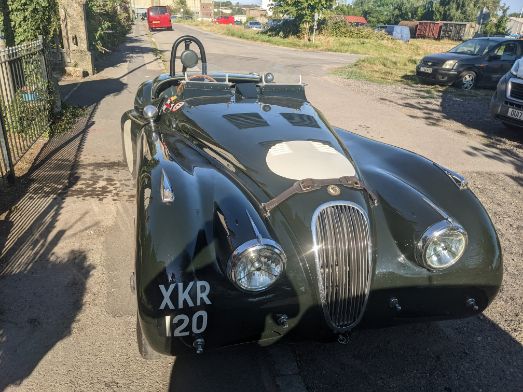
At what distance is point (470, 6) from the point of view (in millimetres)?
63750

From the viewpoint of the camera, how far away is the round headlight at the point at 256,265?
2.19 metres

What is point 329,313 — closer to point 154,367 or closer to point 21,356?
point 154,367

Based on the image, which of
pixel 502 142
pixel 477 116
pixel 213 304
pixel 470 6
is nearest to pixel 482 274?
pixel 213 304

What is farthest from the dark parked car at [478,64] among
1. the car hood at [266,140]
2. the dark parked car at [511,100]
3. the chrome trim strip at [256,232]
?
the chrome trim strip at [256,232]

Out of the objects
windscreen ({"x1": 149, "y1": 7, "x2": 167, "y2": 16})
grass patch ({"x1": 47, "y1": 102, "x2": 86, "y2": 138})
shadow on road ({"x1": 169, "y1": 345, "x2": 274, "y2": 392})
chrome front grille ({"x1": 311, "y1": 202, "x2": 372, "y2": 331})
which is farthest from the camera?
windscreen ({"x1": 149, "y1": 7, "x2": 167, "y2": 16})

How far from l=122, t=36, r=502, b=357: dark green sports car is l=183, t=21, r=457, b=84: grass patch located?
1343 centimetres

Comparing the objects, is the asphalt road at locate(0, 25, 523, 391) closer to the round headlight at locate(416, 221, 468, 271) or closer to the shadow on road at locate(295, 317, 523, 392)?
the shadow on road at locate(295, 317, 523, 392)

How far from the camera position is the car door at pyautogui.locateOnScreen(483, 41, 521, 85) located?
1358cm

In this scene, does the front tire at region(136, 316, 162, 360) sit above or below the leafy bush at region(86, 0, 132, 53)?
below

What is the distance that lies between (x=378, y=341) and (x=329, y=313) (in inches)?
30.6

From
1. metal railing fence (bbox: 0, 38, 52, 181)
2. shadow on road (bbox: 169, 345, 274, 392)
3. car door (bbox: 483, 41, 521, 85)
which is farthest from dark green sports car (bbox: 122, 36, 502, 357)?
car door (bbox: 483, 41, 521, 85)

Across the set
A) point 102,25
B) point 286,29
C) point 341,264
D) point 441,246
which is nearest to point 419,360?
point 441,246

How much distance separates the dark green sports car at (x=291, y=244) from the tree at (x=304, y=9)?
3088cm

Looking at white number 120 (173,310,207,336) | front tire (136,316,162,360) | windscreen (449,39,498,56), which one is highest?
windscreen (449,39,498,56)
